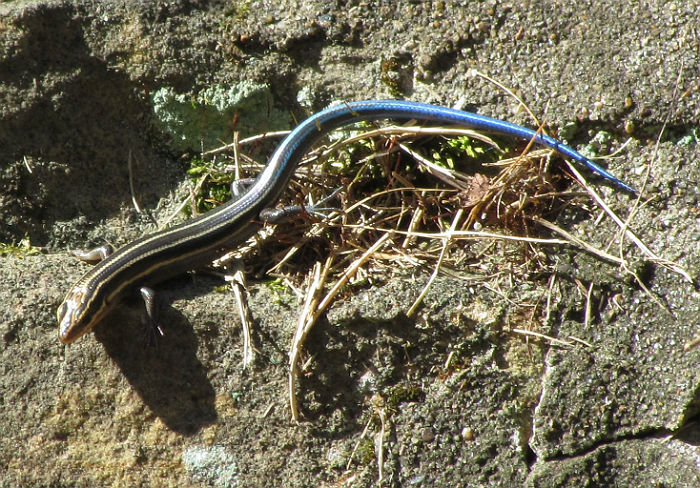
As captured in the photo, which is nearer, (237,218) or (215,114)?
(237,218)

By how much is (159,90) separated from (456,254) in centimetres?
161

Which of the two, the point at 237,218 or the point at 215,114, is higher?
the point at 215,114

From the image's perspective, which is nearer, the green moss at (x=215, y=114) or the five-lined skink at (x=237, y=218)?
Result: the five-lined skink at (x=237, y=218)

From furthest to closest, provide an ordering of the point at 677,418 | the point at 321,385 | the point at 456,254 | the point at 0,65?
the point at 0,65
the point at 456,254
the point at 321,385
the point at 677,418

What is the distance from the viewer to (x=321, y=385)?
2498 millimetres

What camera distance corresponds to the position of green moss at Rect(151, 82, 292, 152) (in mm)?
3066

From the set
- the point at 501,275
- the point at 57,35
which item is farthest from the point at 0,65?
the point at 501,275

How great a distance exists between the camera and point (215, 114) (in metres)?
3.11

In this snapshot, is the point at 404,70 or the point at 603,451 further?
the point at 404,70

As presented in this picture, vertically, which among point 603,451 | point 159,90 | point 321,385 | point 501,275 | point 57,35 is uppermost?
point 57,35

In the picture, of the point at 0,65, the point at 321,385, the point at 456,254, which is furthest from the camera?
the point at 0,65

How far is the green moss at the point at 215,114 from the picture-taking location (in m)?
3.07

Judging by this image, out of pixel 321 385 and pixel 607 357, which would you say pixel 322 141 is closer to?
pixel 321 385

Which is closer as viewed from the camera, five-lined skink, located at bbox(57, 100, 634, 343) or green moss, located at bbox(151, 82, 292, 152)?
five-lined skink, located at bbox(57, 100, 634, 343)
